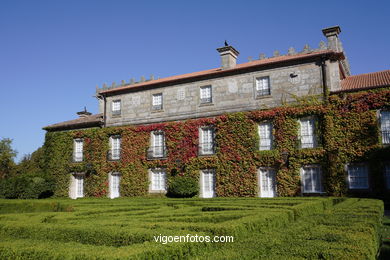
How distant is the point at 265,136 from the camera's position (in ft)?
67.4

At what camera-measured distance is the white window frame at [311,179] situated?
18.8 meters

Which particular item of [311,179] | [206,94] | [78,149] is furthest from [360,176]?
[78,149]

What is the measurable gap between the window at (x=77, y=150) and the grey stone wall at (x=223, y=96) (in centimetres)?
305

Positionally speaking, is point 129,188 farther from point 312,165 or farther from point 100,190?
point 312,165

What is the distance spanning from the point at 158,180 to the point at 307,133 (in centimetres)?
1029

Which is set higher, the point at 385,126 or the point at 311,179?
the point at 385,126

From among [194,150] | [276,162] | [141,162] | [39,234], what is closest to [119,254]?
[39,234]

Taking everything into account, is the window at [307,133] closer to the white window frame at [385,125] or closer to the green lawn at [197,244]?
the white window frame at [385,125]

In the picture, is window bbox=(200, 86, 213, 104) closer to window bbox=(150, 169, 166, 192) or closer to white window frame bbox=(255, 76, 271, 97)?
white window frame bbox=(255, 76, 271, 97)

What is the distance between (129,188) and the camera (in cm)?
2391

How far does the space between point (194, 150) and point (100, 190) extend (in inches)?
317

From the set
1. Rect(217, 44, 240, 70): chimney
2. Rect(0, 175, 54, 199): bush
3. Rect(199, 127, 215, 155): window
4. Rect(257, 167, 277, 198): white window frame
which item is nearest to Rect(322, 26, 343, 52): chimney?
Rect(217, 44, 240, 70): chimney

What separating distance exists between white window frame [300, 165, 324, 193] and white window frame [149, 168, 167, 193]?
901 cm

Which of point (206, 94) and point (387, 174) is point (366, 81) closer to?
point (387, 174)
